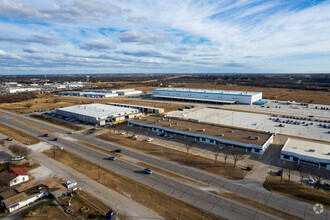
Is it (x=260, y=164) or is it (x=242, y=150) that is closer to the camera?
(x=260, y=164)

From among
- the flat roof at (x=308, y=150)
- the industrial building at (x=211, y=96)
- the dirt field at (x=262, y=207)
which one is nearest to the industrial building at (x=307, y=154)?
the flat roof at (x=308, y=150)

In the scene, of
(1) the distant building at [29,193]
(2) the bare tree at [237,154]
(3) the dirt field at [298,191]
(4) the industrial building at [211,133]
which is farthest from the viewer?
(4) the industrial building at [211,133]

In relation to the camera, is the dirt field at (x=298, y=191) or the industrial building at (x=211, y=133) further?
the industrial building at (x=211, y=133)

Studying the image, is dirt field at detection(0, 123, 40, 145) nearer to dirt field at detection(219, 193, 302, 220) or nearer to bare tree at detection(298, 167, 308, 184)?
dirt field at detection(219, 193, 302, 220)

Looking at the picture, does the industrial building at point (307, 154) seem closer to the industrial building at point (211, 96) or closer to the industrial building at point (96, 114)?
the industrial building at point (96, 114)

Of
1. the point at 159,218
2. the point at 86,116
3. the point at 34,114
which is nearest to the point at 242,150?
the point at 159,218

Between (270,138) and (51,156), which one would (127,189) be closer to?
(51,156)
